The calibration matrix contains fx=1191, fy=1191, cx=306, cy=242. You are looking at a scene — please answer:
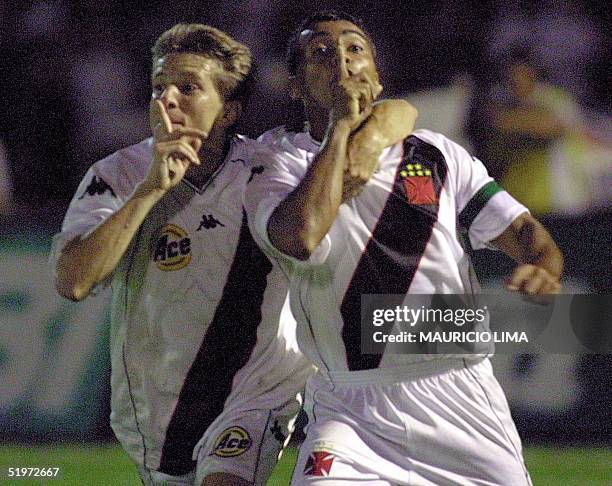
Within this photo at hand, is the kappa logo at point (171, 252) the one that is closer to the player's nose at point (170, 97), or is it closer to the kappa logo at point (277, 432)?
the player's nose at point (170, 97)

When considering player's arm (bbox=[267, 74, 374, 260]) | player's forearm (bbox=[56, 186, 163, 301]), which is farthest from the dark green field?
player's arm (bbox=[267, 74, 374, 260])

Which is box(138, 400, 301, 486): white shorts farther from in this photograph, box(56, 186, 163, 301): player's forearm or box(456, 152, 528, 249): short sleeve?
box(456, 152, 528, 249): short sleeve

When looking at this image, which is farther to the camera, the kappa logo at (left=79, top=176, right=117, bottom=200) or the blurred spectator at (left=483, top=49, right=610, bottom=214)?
the blurred spectator at (left=483, top=49, right=610, bottom=214)

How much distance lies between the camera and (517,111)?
15.5ft

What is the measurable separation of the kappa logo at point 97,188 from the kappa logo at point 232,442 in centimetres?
69

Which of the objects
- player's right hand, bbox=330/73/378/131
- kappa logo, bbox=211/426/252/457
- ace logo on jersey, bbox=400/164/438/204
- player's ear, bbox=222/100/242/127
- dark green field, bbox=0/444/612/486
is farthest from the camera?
dark green field, bbox=0/444/612/486

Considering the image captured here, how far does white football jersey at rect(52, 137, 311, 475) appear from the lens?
3.16 metres

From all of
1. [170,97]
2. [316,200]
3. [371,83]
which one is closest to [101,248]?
[170,97]


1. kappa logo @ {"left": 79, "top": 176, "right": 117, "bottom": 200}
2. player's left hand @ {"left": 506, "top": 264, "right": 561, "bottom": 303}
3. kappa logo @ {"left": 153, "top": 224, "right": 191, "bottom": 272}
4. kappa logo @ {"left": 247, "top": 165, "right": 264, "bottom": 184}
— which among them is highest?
player's left hand @ {"left": 506, "top": 264, "right": 561, "bottom": 303}

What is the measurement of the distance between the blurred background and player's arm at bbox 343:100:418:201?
1.51m

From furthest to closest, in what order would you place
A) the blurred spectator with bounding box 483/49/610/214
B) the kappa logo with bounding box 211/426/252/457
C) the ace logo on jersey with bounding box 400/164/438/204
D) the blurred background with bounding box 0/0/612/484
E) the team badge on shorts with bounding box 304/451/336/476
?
the blurred spectator with bounding box 483/49/610/214, the blurred background with bounding box 0/0/612/484, the kappa logo with bounding box 211/426/252/457, the ace logo on jersey with bounding box 400/164/438/204, the team badge on shorts with bounding box 304/451/336/476

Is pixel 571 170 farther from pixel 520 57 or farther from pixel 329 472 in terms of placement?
pixel 329 472

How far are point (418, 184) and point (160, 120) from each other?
2.19ft

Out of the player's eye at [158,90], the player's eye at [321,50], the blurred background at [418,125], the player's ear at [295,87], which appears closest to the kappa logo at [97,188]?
the player's eye at [158,90]
